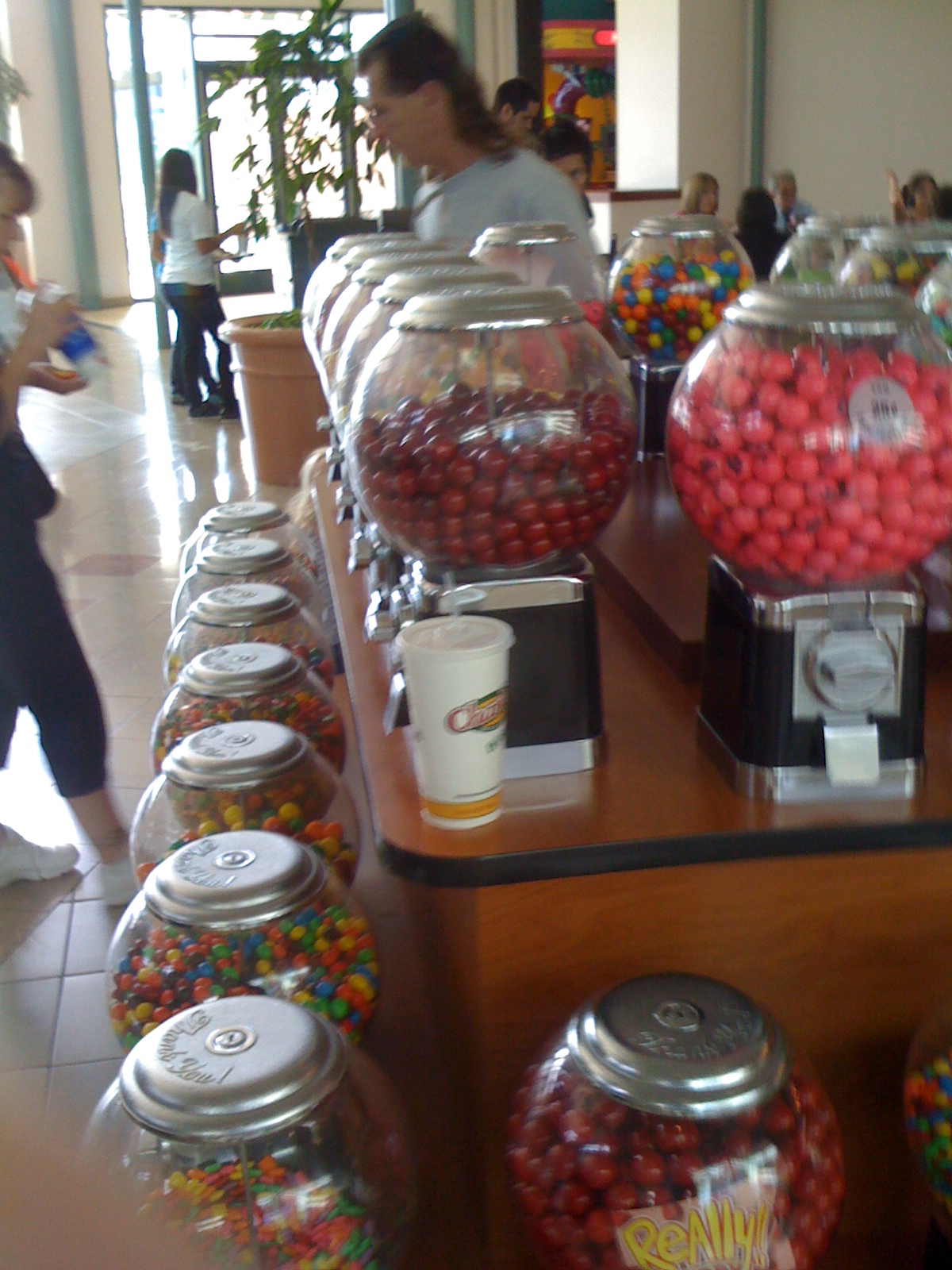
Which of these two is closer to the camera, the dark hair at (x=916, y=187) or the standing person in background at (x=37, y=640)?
the standing person in background at (x=37, y=640)

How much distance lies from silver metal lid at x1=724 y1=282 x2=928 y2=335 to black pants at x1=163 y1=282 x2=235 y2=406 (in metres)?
6.91

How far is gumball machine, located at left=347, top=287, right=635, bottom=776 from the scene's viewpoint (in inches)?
42.8

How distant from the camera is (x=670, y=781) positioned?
1.12 meters

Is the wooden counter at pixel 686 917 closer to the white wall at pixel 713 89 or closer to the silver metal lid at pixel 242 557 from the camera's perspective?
the silver metal lid at pixel 242 557

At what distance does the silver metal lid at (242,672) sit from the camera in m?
1.64

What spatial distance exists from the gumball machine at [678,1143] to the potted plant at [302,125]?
5046 millimetres

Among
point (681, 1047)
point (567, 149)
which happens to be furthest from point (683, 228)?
point (567, 149)

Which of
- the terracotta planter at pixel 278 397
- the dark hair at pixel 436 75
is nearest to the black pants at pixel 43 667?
the dark hair at pixel 436 75

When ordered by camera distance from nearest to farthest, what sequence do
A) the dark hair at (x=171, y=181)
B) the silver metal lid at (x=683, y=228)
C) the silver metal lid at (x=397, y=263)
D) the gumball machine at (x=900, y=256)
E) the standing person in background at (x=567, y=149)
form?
the gumball machine at (x=900, y=256) < the silver metal lid at (x=397, y=263) < the silver metal lid at (x=683, y=228) < the standing person in background at (x=567, y=149) < the dark hair at (x=171, y=181)

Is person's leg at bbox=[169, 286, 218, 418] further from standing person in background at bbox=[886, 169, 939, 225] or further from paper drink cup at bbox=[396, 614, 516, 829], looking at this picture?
paper drink cup at bbox=[396, 614, 516, 829]

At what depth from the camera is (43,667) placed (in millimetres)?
2348

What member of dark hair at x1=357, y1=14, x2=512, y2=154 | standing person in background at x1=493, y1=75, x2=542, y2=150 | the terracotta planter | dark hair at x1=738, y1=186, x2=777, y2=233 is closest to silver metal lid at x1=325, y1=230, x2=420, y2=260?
dark hair at x1=357, y1=14, x2=512, y2=154

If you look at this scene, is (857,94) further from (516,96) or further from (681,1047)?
(681,1047)

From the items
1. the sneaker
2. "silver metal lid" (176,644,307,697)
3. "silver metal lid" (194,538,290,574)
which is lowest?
the sneaker
